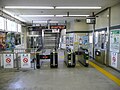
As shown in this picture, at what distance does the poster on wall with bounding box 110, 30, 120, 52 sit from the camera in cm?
861

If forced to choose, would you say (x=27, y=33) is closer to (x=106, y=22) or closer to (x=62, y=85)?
(x=106, y=22)

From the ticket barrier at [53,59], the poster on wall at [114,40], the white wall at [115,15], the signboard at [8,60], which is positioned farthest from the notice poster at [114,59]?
the signboard at [8,60]

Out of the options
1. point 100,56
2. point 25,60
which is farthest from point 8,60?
point 100,56

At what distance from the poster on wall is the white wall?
0.47 meters

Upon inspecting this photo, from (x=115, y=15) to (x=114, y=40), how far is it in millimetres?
1310

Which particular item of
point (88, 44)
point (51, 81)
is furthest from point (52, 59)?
point (88, 44)

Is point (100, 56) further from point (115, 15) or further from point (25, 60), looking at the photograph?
point (25, 60)

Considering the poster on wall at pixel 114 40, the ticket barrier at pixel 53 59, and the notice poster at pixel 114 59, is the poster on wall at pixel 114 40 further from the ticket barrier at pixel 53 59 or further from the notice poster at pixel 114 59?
the ticket barrier at pixel 53 59

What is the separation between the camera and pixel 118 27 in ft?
27.8

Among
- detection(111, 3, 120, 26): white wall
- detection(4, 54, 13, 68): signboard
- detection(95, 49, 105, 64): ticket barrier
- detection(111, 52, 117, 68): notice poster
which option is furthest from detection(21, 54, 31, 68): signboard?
detection(111, 3, 120, 26): white wall

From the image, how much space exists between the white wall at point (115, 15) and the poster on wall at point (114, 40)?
0.47 m

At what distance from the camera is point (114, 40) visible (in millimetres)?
9016

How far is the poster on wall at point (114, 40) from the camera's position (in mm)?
8609

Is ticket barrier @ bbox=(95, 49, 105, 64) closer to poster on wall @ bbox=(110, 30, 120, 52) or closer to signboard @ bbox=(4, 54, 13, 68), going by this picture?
poster on wall @ bbox=(110, 30, 120, 52)
